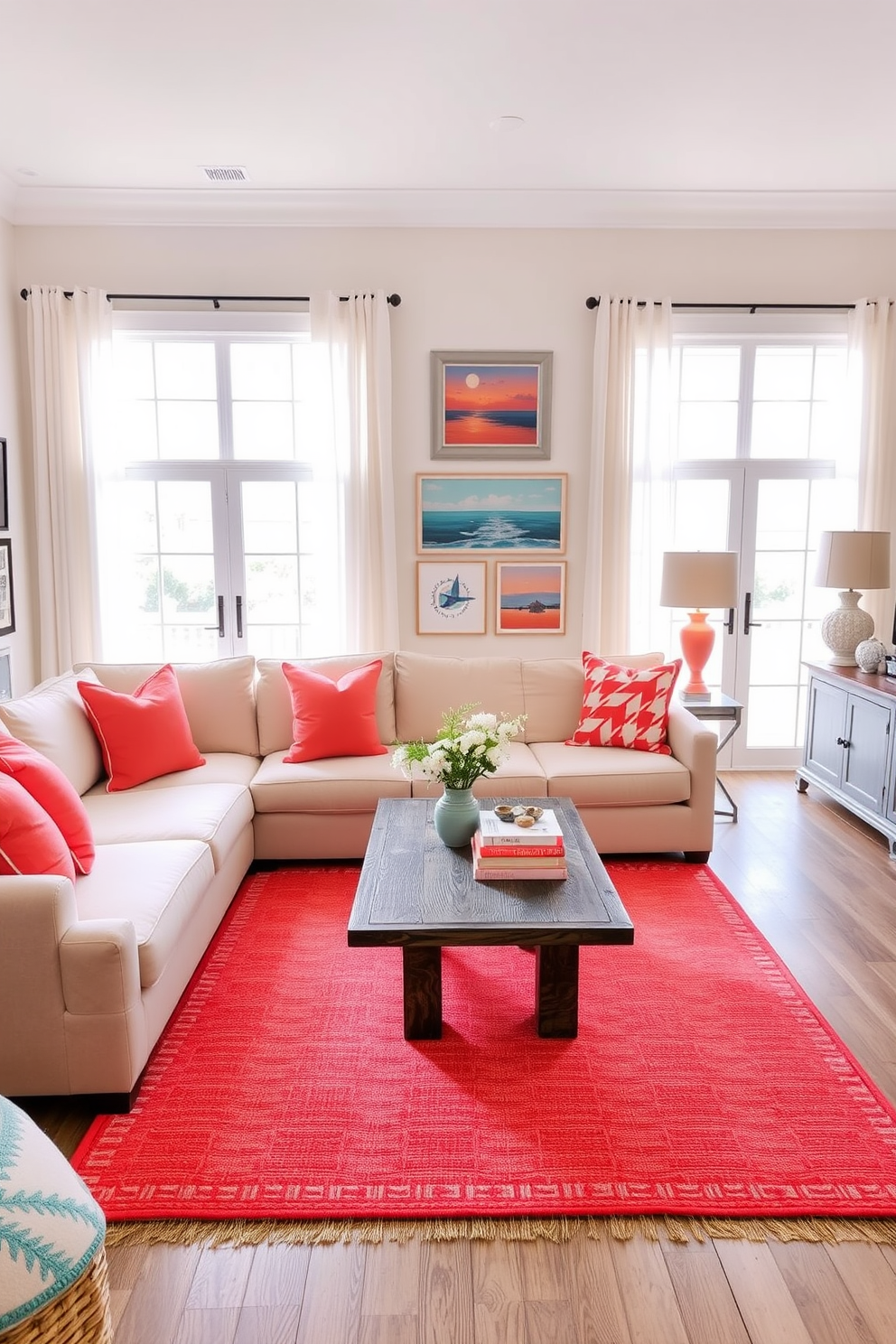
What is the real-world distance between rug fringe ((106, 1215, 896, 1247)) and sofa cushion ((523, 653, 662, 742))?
8.81ft

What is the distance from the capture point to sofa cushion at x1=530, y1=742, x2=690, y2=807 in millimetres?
4016

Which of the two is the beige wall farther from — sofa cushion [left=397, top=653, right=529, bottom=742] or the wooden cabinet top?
the wooden cabinet top

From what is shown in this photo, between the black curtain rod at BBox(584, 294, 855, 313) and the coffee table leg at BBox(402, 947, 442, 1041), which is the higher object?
the black curtain rod at BBox(584, 294, 855, 313)

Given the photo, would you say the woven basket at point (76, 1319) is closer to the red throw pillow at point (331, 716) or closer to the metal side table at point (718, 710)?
the red throw pillow at point (331, 716)

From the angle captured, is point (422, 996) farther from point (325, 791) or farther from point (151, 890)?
point (325, 791)

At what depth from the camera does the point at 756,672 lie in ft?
18.0

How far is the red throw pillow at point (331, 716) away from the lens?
4168 millimetres

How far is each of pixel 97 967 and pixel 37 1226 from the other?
957 mm

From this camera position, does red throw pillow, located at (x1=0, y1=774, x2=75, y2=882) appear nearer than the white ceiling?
Yes

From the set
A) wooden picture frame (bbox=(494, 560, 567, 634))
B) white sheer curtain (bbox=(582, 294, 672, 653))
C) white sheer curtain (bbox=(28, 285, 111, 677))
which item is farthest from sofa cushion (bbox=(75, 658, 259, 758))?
white sheer curtain (bbox=(582, 294, 672, 653))

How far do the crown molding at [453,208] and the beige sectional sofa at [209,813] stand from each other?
234 centimetres

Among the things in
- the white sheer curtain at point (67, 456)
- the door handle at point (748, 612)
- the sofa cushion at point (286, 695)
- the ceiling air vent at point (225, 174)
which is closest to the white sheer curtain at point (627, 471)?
the door handle at point (748, 612)

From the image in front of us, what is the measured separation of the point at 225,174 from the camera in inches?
178

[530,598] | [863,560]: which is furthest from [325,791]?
[863,560]
